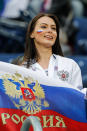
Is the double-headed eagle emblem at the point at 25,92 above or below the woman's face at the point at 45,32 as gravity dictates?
below

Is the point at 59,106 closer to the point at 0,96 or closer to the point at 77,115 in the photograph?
the point at 77,115

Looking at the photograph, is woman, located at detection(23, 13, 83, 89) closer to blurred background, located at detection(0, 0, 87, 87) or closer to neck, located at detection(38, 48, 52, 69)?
neck, located at detection(38, 48, 52, 69)

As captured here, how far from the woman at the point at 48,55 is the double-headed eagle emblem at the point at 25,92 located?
0.26m

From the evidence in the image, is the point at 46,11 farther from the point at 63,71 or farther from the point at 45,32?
the point at 63,71

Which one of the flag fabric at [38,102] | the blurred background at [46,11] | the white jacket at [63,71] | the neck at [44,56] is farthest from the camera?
the blurred background at [46,11]

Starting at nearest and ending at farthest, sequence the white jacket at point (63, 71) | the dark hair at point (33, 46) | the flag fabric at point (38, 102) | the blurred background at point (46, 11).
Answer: the flag fabric at point (38, 102), the white jacket at point (63, 71), the dark hair at point (33, 46), the blurred background at point (46, 11)

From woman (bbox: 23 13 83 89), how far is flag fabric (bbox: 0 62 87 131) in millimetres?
251

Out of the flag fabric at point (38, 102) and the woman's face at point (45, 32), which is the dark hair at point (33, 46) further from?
the flag fabric at point (38, 102)

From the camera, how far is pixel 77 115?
163 inches

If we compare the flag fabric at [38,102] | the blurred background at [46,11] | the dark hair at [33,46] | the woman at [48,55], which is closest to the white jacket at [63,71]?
the woman at [48,55]

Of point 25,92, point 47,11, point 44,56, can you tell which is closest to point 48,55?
point 44,56

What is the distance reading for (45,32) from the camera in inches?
181

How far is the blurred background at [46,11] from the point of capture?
991 cm

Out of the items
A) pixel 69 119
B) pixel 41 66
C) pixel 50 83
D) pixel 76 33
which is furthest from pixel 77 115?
pixel 76 33
